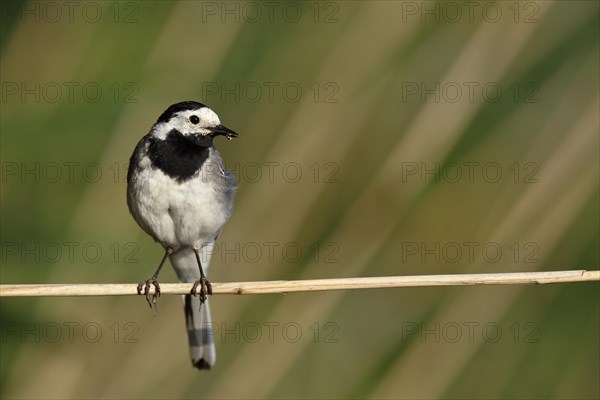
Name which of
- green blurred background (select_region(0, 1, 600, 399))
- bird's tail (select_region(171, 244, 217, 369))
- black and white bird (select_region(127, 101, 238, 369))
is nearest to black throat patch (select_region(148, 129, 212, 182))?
black and white bird (select_region(127, 101, 238, 369))

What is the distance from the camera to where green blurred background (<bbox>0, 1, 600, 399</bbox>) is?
460 centimetres

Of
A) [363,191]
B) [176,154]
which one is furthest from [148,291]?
[363,191]

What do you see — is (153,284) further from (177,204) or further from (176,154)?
(176,154)

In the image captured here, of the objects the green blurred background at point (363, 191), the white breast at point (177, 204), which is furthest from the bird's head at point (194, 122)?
the green blurred background at point (363, 191)

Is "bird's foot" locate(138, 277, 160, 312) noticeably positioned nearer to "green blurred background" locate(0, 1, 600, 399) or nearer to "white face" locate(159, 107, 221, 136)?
"green blurred background" locate(0, 1, 600, 399)

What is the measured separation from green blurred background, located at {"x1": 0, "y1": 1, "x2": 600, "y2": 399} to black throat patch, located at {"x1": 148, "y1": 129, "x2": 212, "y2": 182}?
33 cm

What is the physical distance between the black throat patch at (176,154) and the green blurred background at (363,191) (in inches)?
12.8

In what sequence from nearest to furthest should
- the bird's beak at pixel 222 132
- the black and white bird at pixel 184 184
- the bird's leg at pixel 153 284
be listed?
the bird's leg at pixel 153 284 < the bird's beak at pixel 222 132 < the black and white bird at pixel 184 184

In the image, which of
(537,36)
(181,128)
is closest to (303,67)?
(181,128)

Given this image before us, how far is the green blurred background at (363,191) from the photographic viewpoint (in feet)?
15.1

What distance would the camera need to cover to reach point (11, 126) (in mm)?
4453

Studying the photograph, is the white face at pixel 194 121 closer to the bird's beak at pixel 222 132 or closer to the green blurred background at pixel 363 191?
the bird's beak at pixel 222 132

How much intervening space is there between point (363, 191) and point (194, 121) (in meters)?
0.99

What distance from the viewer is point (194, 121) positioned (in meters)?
4.32
